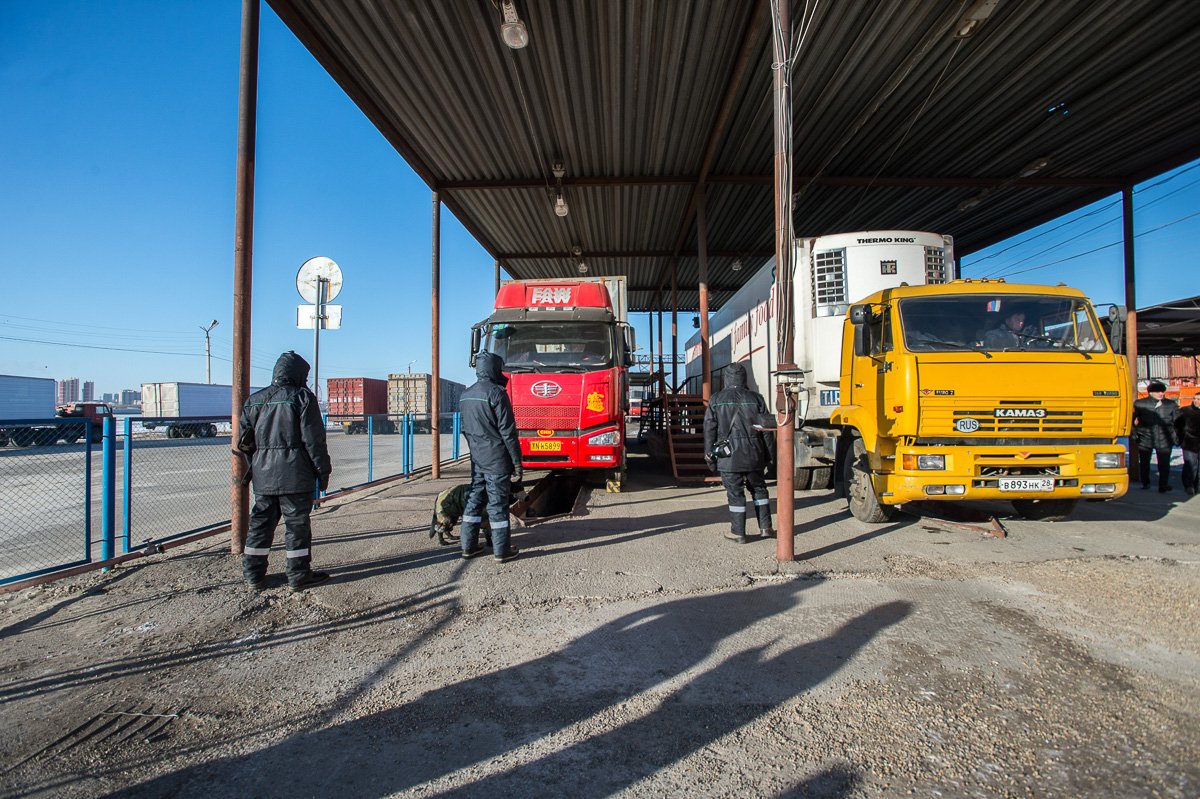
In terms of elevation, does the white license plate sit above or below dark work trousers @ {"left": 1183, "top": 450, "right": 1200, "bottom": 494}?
above

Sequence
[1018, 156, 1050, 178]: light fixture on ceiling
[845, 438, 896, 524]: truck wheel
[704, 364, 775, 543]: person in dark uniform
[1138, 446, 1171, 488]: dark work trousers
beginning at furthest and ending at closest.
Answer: [1018, 156, 1050, 178]: light fixture on ceiling < [1138, 446, 1171, 488]: dark work trousers < [845, 438, 896, 524]: truck wheel < [704, 364, 775, 543]: person in dark uniform

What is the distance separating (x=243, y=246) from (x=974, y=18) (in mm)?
9302

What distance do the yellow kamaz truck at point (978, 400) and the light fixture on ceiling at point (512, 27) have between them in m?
5.15

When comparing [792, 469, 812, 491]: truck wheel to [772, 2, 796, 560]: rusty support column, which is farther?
[792, 469, 812, 491]: truck wheel

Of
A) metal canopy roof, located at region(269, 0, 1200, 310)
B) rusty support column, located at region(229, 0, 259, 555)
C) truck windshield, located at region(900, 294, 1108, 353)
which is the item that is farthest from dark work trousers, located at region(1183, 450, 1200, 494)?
rusty support column, located at region(229, 0, 259, 555)

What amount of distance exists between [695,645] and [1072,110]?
470 inches

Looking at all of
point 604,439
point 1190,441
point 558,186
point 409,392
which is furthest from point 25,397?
point 1190,441

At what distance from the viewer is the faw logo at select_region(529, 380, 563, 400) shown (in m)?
8.01

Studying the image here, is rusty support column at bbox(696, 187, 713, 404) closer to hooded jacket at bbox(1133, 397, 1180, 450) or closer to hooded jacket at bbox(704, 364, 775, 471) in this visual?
hooded jacket at bbox(704, 364, 775, 471)

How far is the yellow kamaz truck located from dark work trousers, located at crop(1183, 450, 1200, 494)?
4.36 meters

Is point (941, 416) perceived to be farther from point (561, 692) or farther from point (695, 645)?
point (561, 692)

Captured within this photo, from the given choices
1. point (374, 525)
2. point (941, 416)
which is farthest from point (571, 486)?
point (941, 416)

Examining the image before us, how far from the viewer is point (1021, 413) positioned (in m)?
5.09

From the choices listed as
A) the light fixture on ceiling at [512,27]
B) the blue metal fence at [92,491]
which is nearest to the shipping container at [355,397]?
the blue metal fence at [92,491]
